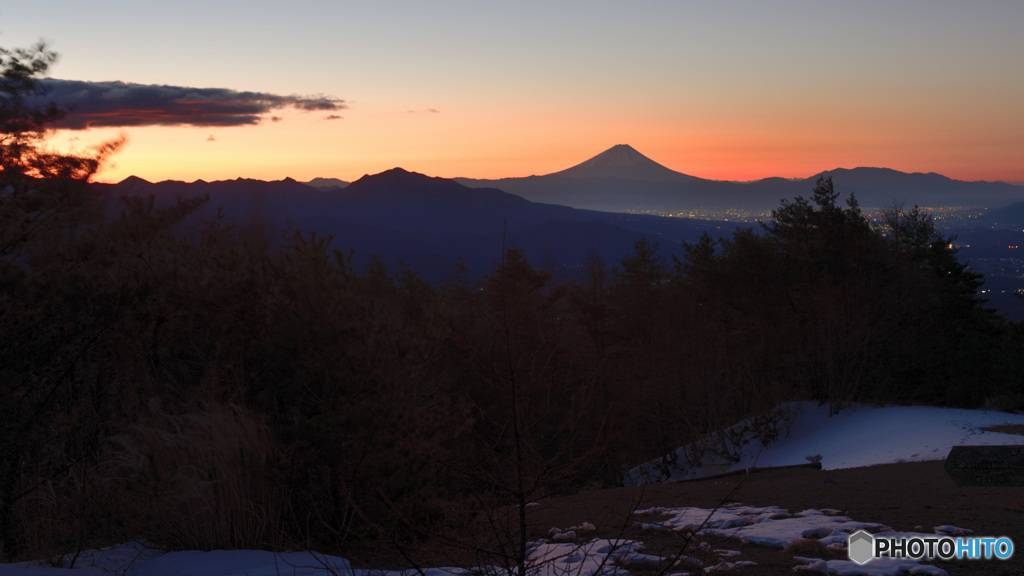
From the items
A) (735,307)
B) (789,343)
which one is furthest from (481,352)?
(735,307)

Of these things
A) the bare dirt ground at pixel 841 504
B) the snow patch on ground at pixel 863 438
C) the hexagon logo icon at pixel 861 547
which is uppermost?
the hexagon logo icon at pixel 861 547

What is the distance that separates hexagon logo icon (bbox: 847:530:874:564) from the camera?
379 centimetres

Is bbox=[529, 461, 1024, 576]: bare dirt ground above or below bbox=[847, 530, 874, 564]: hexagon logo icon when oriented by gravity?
below

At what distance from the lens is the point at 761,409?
16391 mm

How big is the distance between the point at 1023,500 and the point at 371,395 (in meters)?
5.01

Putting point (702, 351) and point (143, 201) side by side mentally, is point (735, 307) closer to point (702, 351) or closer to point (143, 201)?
point (702, 351)

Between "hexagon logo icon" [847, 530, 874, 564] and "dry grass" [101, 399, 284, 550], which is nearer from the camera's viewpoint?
"hexagon logo icon" [847, 530, 874, 564]

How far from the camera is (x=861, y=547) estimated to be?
398 cm

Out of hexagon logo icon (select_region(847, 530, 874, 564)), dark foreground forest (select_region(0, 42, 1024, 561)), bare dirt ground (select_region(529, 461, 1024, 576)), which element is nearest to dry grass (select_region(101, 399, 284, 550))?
dark foreground forest (select_region(0, 42, 1024, 561))

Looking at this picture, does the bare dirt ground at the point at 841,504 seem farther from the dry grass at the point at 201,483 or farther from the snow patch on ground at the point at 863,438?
the snow patch on ground at the point at 863,438

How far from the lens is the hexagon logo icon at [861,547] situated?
3792 mm

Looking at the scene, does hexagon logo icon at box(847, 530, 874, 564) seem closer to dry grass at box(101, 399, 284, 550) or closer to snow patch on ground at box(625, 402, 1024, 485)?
dry grass at box(101, 399, 284, 550)

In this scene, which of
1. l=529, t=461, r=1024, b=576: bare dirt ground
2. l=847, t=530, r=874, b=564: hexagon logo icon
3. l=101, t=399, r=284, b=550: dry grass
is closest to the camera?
l=847, t=530, r=874, b=564: hexagon logo icon

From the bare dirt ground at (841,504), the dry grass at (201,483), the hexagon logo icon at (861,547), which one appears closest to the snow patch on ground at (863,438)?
the bare dirt ground at (841,504)
